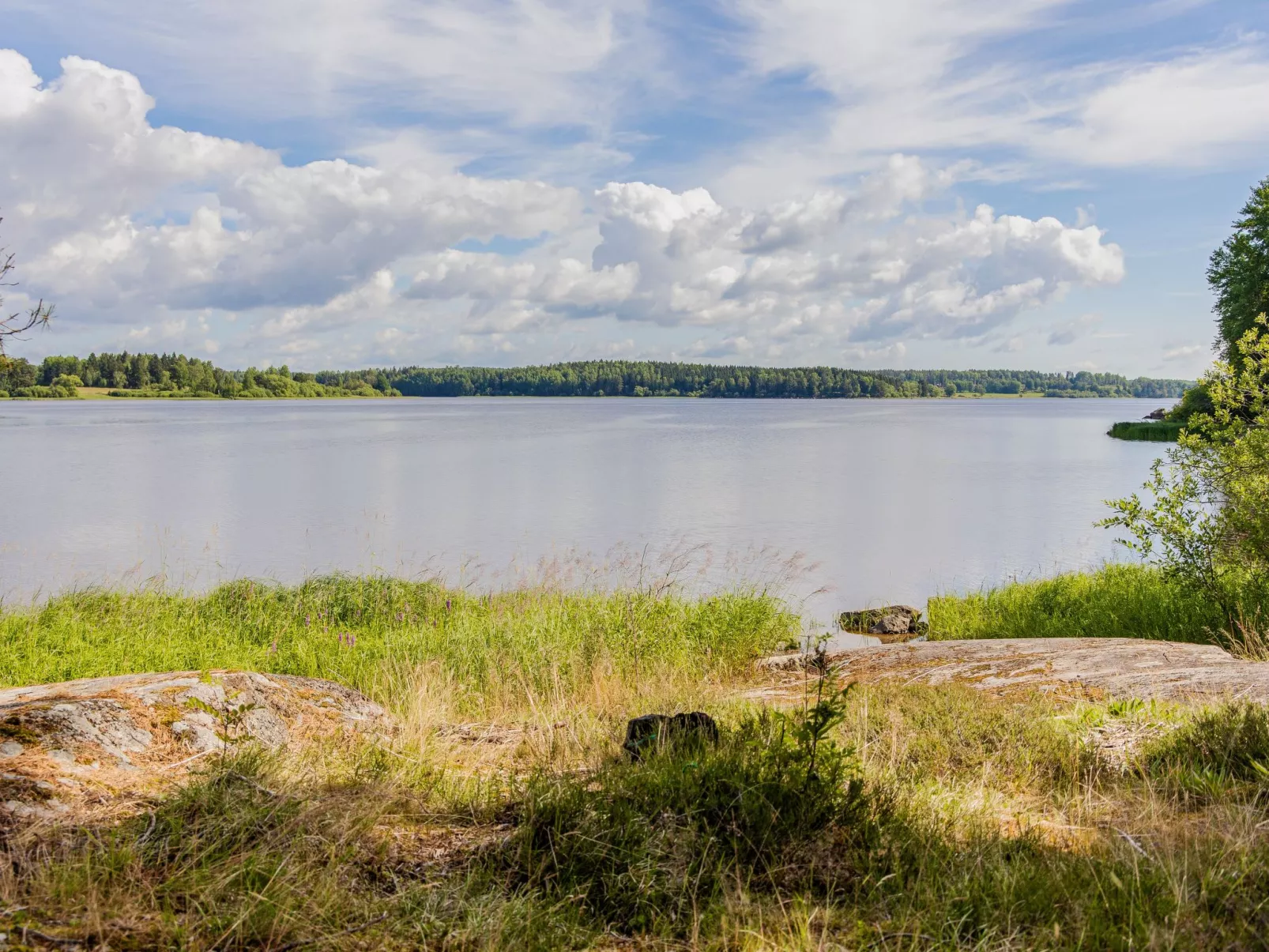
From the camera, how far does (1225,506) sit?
39.7ft

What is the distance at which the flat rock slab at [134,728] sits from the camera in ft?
12.2

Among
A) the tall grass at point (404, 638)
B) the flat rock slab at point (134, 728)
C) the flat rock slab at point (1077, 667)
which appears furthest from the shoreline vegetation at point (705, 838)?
the tall grass at point (404, 638)

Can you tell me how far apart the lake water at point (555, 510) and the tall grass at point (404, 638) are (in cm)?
328

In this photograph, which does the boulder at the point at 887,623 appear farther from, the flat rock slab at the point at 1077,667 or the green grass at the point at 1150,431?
the green grass at the point at 1150,431

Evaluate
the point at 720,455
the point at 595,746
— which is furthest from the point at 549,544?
the point at 720,455

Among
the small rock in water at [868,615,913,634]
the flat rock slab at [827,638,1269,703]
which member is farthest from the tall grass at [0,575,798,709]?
the small rock in water at [868,615,913,634]

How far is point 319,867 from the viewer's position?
3275mm

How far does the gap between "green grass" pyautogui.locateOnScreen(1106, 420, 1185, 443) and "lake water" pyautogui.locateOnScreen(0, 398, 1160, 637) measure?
29.3 ft

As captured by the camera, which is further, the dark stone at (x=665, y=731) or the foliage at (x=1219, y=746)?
the foliage at (x=1219, y=746)

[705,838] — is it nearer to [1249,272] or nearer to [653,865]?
[653,865]

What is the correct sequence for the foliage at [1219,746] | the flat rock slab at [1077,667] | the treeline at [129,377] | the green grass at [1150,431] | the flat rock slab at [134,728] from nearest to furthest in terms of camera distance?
the flat rock slab at [134,728], the foliage at [1219,746], the flat rock slab at [1077,667], the green grass at [1150,431], the treeline at [129,377]

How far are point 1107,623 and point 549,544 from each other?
15614 mm

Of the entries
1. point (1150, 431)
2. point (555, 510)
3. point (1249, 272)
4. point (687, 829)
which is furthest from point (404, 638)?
point (1150, 431)

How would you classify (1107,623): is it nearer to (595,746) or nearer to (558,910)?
(595,746)
